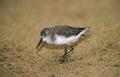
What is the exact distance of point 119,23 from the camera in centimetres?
669

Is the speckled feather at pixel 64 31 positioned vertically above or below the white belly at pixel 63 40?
above

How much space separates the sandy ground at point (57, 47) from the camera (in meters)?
4.82

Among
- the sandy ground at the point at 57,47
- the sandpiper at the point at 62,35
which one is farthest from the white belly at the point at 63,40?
the sandy ground at the point at 57,47

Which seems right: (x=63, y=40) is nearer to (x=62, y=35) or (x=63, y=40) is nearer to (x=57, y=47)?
(x=62, y=35)

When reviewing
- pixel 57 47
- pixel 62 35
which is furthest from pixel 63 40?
pixel 57 47

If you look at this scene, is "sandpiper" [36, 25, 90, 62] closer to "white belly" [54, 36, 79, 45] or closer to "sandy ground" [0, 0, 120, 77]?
"white belly" [54, 36, 79, 45]

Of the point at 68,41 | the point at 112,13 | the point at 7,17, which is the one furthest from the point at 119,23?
the point at 7,17

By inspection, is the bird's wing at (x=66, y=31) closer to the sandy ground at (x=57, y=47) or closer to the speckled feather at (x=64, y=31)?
the speckled feather at (x=64, y=31)

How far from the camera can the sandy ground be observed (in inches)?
190

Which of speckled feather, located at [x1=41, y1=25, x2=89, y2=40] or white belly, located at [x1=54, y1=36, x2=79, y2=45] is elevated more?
speckled feather, located at [x1=41, y1=25, x2=89, y2=40]

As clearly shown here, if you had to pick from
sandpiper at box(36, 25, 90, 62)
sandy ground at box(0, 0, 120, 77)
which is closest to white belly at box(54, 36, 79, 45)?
Answer: sandpiper at box(36, 25, 90, 62)

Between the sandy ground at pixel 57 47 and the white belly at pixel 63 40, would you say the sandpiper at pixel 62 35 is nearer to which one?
the white belly at pixel 63 40

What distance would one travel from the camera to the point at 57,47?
5660 mm

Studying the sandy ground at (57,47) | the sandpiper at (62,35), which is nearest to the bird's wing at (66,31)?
the sandpiper at (62,35)
